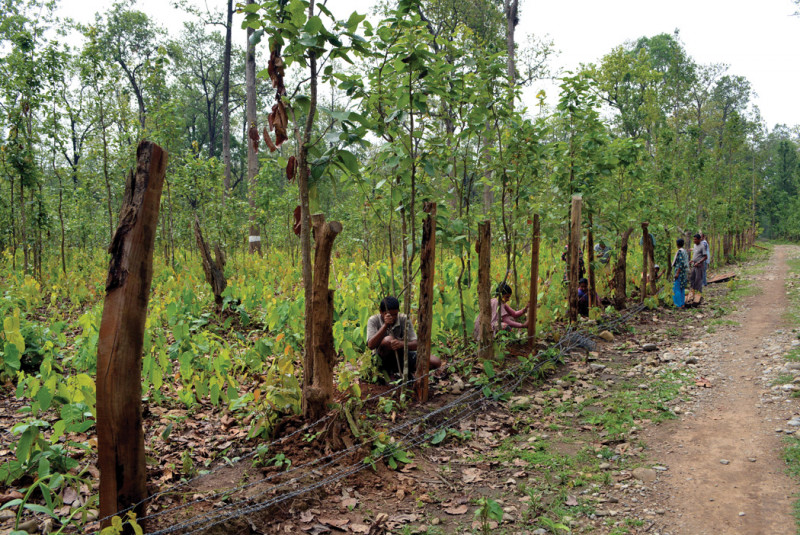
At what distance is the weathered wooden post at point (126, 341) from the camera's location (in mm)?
2348

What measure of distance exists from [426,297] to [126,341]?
107 inches

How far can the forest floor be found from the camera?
2.97 m

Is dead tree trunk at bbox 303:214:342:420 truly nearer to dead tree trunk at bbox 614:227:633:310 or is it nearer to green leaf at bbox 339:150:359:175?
green leaf at bbox 339:150:359:175

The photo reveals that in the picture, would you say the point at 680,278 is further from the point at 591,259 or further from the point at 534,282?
the point at 534,282

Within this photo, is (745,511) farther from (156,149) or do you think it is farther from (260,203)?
(260,203)

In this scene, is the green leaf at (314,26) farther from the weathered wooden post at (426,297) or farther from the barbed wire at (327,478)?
the barbed wire at (327,478)

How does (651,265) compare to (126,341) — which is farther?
(651,265)

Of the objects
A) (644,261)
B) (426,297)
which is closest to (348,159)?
(426,297)

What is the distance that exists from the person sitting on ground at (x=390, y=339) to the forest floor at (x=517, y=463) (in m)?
0.38

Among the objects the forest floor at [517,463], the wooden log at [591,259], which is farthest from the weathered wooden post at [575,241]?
the forest floor at [517,463]

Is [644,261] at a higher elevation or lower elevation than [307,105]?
lower

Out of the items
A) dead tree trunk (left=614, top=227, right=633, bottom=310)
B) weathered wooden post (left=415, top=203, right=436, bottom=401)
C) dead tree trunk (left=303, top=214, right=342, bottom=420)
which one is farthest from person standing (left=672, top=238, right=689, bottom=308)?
dead tree trunk (left=303, top=214, right=342, bottom=420)

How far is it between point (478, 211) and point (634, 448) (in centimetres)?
354

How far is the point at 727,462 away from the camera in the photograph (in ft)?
12.3
